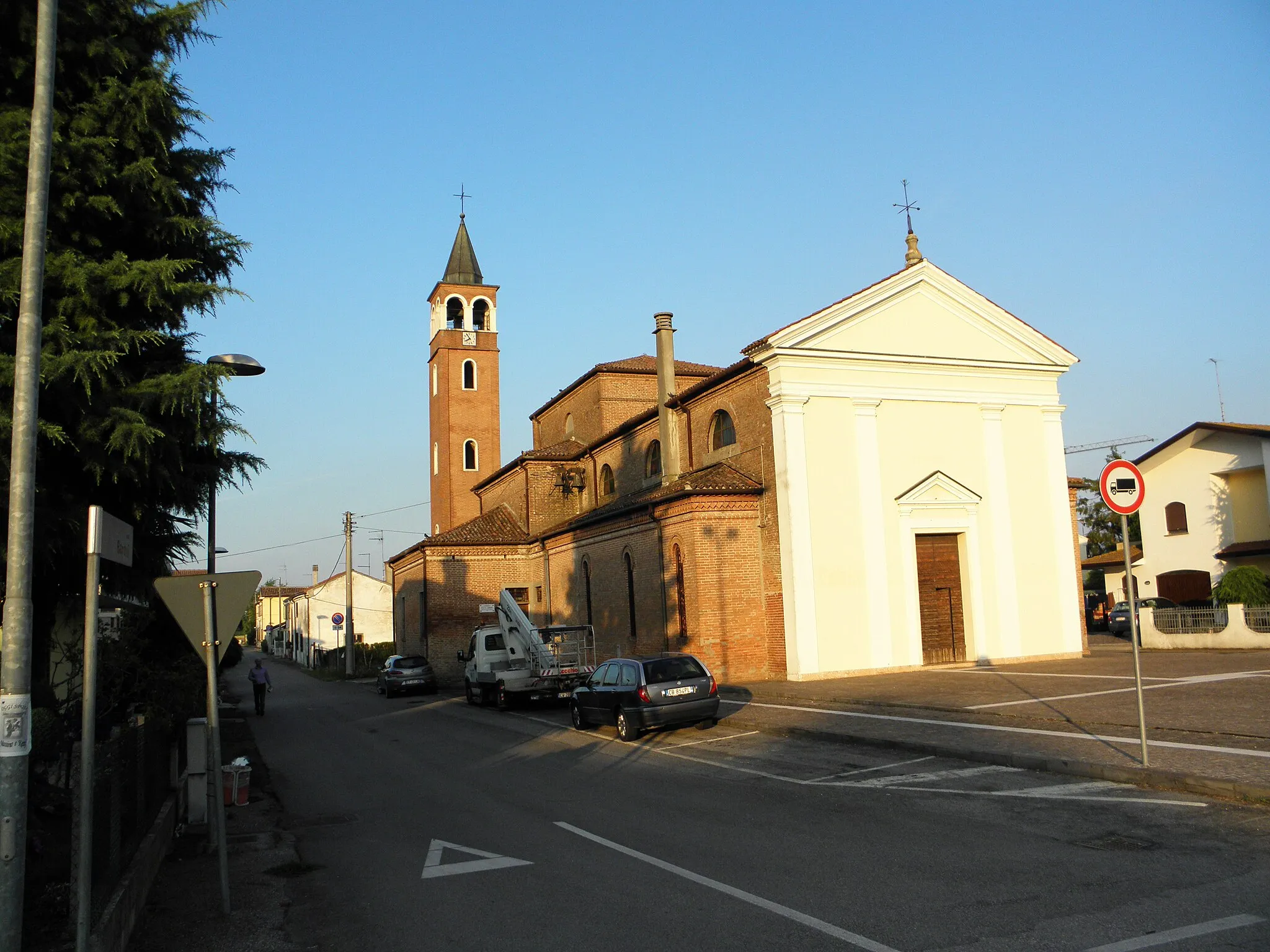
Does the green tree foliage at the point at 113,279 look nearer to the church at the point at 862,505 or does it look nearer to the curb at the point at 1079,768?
the curb at the point at 1079,768

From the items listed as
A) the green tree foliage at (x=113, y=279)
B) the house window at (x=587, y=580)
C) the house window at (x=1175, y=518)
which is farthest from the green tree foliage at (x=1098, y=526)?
the green tree foliage at (x=113, y=279)

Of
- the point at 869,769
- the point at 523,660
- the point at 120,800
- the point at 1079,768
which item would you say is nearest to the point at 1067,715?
the point at 1079,768

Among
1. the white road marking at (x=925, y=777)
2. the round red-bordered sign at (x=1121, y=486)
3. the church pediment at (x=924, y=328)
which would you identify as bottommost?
the white road marking at (x=925, y=777)

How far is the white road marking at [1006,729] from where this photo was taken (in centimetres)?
1069

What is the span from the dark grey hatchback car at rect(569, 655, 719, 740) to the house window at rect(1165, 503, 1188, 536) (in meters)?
29.9

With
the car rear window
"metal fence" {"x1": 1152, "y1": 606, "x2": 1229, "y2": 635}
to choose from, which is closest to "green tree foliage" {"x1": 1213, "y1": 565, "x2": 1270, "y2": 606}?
"metal fence" {"x1": 1152, "y1": 606, "x2": 1229, "y2": 635}

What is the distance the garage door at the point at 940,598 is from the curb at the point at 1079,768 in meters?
11.0

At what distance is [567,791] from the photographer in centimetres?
1160

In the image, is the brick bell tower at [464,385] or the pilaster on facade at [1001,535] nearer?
the pilaster on facade at [1001,535]

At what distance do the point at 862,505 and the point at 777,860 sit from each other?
59.1 feet

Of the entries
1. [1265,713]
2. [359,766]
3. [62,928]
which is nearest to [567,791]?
[359,766]

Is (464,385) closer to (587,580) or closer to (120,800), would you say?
(587,580)

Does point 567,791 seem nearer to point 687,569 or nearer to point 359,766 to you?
point 359,766

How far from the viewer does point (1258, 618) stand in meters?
26.7
